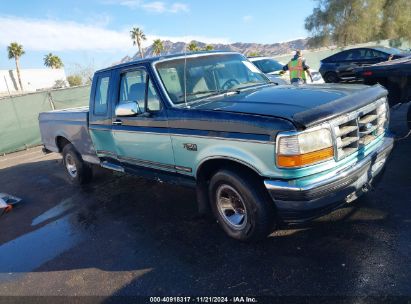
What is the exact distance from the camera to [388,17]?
124 ft

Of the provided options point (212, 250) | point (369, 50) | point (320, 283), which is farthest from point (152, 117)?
point (369, 50)

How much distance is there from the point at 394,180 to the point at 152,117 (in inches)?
131

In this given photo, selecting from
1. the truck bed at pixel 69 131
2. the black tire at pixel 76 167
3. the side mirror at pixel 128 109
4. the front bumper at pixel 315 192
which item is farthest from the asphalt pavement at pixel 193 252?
the side mirror at pixel 128 109

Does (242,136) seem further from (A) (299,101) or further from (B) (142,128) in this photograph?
(B) (142,128)

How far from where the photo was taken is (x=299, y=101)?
3.43 meters

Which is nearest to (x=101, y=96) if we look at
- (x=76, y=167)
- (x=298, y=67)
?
(x=76, y=167)

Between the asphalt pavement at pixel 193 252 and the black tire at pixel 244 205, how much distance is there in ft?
0.58

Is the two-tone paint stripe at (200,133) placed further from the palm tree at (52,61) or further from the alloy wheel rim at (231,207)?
the palm tree at (52,61)

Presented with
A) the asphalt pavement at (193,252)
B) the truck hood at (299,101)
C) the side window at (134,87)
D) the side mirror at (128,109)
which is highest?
the side window at (134,87)

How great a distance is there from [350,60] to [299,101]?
557 inches

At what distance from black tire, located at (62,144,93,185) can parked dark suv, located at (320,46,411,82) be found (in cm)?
1230

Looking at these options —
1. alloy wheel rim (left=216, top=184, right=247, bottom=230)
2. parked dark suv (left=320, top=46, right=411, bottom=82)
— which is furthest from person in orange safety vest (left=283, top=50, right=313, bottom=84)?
alloy wheel rim (left=216, top=184, right=247, bottom=230)

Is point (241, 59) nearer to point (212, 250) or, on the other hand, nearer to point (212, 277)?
point (212, 250)

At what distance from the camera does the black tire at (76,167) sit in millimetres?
6688
